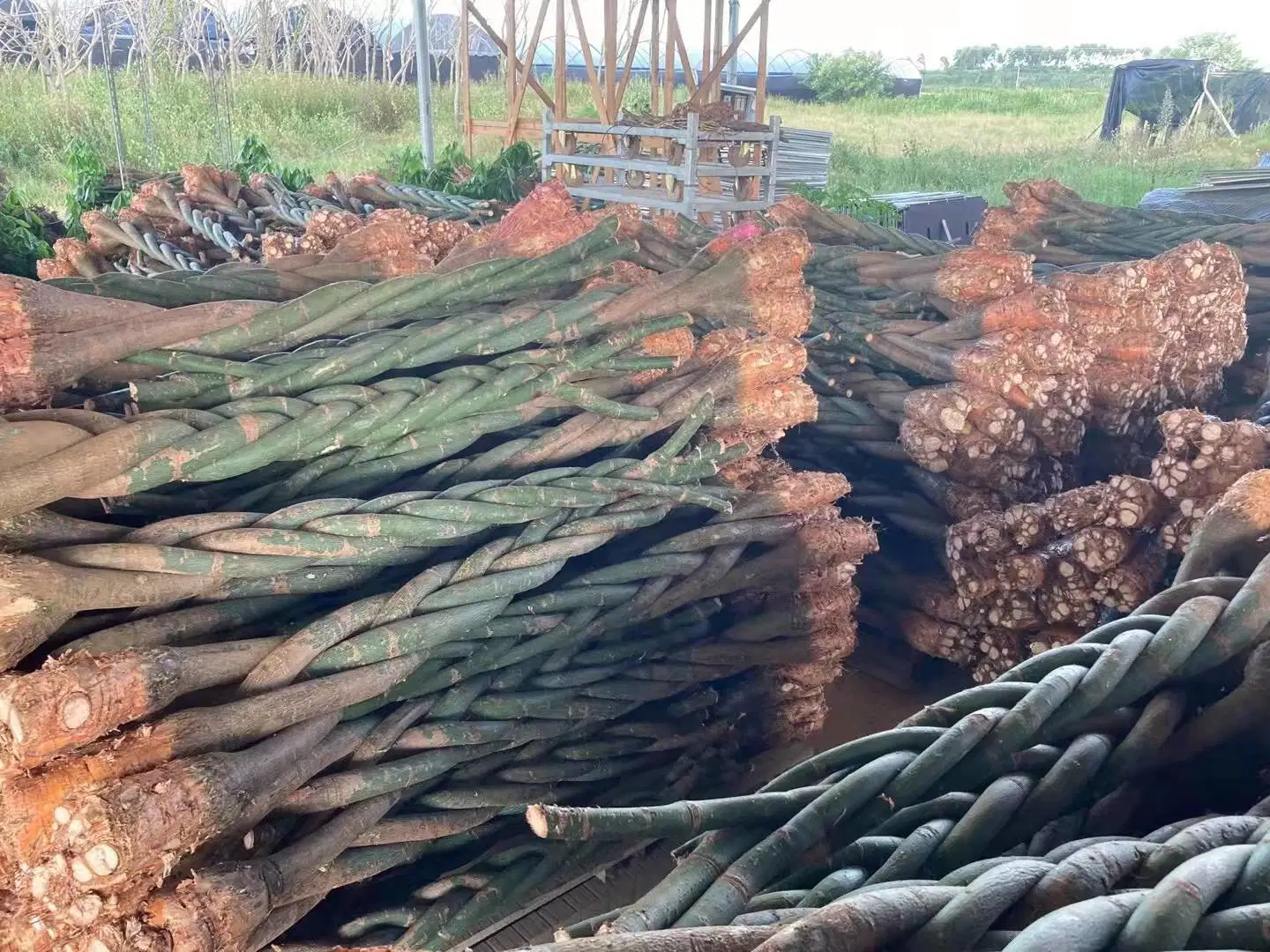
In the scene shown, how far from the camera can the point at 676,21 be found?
6719 millimetres

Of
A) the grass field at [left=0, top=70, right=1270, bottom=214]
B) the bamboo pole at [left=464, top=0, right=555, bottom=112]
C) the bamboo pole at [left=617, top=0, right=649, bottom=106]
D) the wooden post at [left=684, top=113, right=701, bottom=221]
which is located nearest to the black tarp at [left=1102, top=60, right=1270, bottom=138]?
the grass field at [left=0, top=70, right=1270, bottom=214]

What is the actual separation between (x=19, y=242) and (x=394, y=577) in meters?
2.34

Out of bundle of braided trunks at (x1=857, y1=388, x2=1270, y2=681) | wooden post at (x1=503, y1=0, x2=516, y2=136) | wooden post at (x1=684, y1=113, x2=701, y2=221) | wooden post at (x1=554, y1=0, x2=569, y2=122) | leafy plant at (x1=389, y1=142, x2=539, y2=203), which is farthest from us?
wooden post at (x1=503, y1=0, x2=516, y2=136)

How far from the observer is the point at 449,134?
35.9 ft

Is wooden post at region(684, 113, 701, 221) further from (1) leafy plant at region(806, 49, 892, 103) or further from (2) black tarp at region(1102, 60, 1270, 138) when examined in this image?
(1) leafy plant at region(806, 49, 892, 103)

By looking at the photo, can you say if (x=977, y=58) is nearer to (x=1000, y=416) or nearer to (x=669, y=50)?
(x=669, y=50)

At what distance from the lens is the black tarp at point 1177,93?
26.9 feet

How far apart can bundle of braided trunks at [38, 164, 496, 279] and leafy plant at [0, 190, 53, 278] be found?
0.38m


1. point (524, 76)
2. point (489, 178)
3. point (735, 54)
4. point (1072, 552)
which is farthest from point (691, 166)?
point (1072, 552)

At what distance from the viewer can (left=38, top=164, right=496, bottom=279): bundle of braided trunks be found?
158 cm

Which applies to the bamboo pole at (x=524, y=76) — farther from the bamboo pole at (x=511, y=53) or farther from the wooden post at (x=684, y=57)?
the wooden post at (x=684, y=57)

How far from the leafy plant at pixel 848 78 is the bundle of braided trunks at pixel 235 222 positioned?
1244 centimetres

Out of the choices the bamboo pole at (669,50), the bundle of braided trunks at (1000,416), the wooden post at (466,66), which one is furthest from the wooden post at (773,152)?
the bundle of braided trunks at (1000,416)

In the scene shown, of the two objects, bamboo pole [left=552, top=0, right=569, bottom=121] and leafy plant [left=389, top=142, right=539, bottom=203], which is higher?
bamboo pole [left=552, top=0, right=569, bottom=121]
